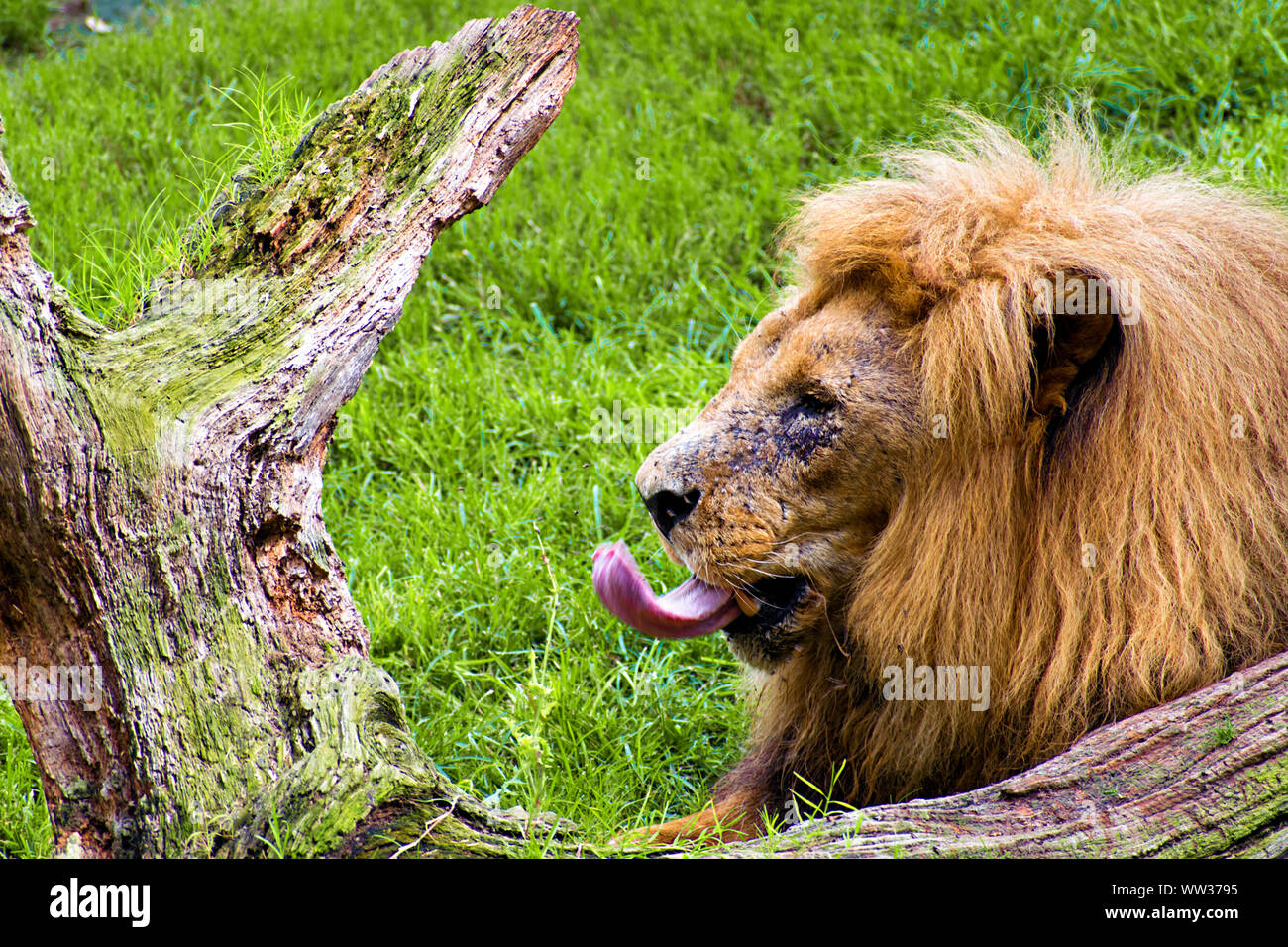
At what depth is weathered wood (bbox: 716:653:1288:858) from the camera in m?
2.09

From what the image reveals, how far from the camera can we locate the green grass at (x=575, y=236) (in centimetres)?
365

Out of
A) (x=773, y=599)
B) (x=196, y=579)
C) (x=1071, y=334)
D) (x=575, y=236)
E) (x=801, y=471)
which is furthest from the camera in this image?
(x=575, y=236)

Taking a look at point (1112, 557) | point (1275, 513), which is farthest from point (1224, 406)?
point (1112, 557)

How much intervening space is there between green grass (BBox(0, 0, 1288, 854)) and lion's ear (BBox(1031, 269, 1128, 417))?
122 cm

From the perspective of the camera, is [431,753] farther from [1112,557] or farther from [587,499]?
[1112,557]

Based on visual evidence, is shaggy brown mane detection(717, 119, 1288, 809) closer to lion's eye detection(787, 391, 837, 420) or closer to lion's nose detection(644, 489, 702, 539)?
lion's eye detection(787, 391, 837, 420)

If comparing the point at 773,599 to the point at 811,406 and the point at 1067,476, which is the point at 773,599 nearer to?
the point at 811,406

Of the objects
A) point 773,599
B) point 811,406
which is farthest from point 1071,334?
point 773,599

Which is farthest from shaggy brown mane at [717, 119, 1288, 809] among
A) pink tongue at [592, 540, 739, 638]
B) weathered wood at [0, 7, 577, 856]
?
weathered wood at [0, 7, 577, 856]

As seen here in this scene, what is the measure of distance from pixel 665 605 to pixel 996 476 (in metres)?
0.82

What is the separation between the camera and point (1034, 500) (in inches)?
102

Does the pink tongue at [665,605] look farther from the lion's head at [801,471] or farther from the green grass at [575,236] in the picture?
the green grass at [575,236]

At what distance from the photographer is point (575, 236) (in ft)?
18.7

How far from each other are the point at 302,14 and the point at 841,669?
613cm
